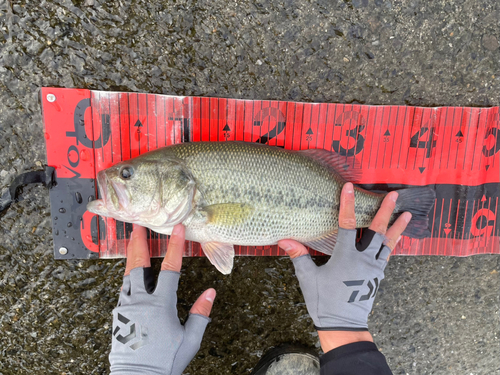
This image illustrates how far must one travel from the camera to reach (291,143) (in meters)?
2.12

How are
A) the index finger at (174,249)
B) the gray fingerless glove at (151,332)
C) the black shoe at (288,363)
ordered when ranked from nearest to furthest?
the gray fingerless glove at (151,332), the index finger at (174,249), the black shoe at (288,363)

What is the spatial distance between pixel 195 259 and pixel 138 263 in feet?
1.58

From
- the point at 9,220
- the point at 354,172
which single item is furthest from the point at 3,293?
the point at 354,172

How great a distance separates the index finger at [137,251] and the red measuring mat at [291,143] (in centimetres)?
20

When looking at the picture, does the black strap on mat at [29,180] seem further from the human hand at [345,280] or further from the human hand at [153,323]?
the human hand at [345,280]

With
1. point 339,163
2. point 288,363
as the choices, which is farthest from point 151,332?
point 339,163

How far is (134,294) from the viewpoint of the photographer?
1789 mm

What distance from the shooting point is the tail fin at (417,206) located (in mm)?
2090

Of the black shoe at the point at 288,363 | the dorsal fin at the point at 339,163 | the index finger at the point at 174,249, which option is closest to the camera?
the index finger at the point at 174,249

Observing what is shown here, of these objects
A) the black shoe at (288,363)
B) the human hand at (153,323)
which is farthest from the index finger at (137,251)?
the black shoe at (288,363)

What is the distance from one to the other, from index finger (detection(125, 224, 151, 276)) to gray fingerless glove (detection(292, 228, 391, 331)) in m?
1.12

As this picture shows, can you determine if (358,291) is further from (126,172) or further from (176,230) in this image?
(126,172)

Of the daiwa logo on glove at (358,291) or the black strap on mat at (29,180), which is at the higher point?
the black strap on mat at (29,180)

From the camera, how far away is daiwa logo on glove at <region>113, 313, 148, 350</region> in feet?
5.55
